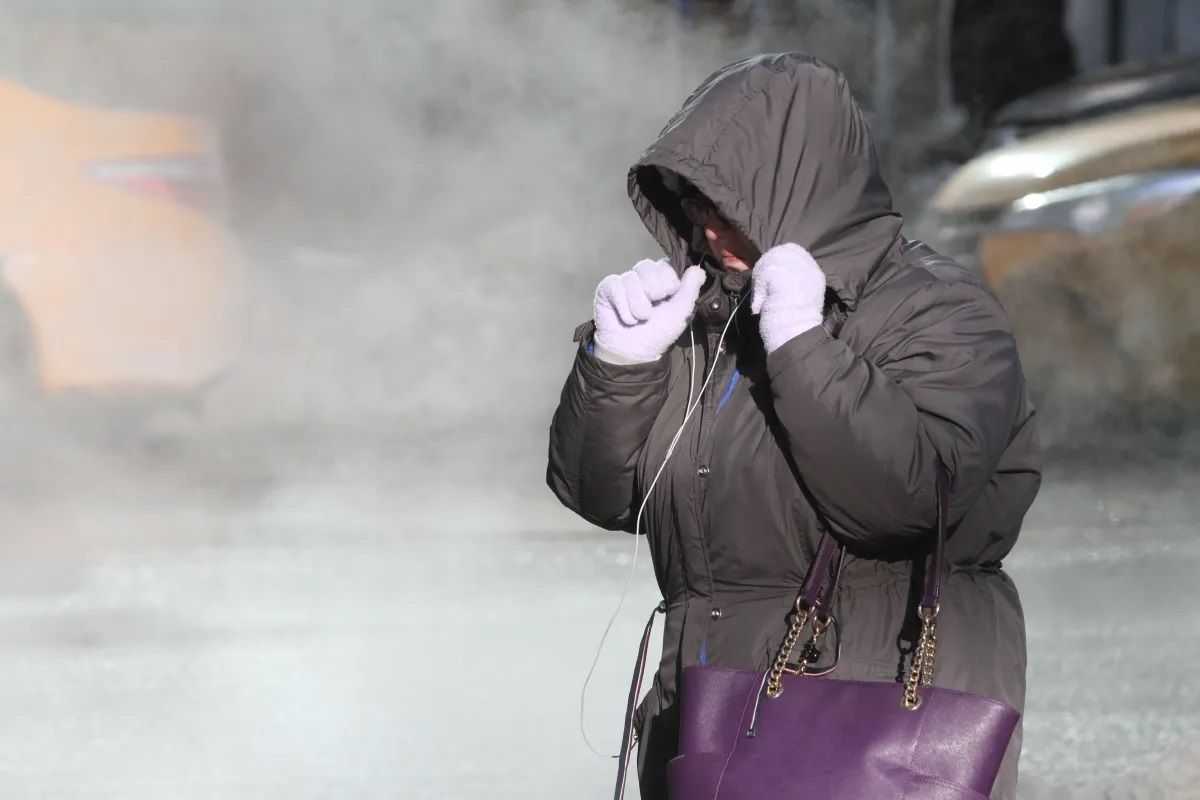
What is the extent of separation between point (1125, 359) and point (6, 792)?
16.6 feet

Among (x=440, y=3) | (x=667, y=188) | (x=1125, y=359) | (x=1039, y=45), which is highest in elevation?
(x=667, y=188)

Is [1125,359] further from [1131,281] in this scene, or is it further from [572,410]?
[572,410]

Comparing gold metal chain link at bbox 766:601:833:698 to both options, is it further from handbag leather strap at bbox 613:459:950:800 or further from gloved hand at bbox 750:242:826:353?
gloved hand at bbox 750:242:826:353

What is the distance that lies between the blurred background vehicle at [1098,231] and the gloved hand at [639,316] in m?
5.04

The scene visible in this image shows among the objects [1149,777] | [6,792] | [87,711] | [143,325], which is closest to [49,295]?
[143,325]

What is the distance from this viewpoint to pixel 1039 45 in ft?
23.5

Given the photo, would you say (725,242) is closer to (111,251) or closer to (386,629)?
(386,629)

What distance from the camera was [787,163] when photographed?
5.87 feet

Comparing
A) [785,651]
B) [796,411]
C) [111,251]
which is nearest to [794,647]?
[785,651]

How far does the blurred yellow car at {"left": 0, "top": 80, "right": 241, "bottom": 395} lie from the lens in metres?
7.10

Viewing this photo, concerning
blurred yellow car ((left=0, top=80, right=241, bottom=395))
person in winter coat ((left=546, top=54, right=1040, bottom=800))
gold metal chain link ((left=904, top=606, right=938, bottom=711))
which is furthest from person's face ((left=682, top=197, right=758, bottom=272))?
blurred yellow car ((left=0, top=80, right=241, bottom=395))

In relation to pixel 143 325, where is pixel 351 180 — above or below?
above

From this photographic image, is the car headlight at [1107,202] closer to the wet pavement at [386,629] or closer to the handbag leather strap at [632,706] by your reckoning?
the wet pavement at [386,629]

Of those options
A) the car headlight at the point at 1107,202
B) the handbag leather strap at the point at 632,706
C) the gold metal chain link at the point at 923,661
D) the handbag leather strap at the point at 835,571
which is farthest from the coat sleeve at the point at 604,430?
the car headlight at the point at 1107,202
